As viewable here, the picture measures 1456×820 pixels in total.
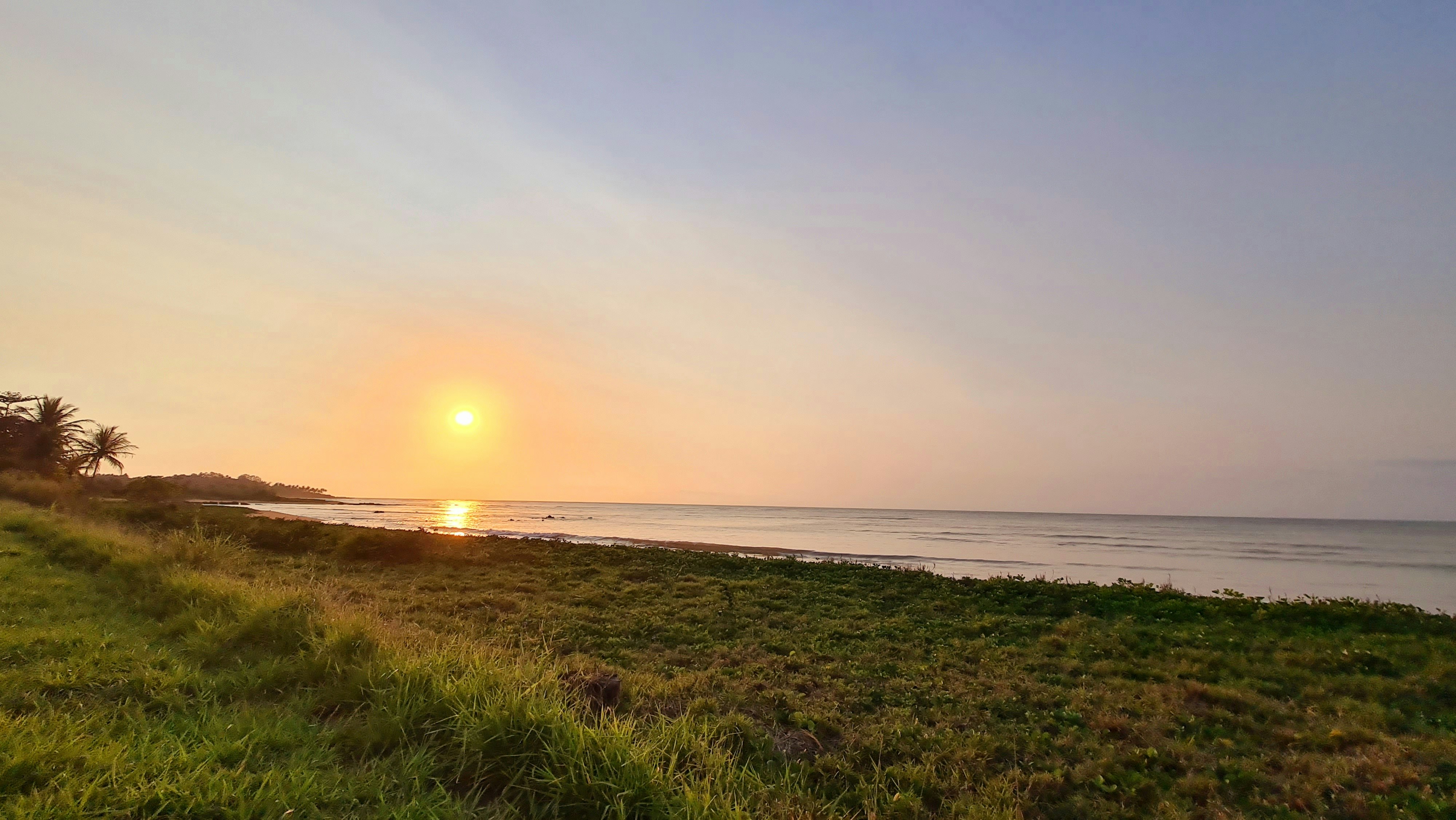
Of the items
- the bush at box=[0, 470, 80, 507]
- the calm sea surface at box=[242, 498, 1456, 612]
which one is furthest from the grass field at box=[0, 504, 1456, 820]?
the bush at box=[0, 470, 80, 507]

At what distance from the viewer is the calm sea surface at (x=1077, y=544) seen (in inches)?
1163

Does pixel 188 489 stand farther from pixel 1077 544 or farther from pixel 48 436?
pixel 1077 544

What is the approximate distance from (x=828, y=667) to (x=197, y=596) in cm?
946

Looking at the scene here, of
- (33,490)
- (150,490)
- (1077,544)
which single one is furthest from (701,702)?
(150,490)

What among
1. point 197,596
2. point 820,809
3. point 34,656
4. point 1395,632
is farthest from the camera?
point 1395,632

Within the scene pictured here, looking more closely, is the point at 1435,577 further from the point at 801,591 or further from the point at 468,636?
the point at 468,636

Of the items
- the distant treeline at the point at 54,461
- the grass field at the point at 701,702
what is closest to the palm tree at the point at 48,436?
the distant treeline at the point at 54,461

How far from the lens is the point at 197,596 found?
9.37 metres

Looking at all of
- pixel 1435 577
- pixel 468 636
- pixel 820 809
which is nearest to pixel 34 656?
pixel 468 636

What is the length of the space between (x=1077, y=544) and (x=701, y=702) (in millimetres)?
53259

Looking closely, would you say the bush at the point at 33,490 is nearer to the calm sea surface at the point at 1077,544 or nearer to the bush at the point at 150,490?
the bush at the point at 150,490

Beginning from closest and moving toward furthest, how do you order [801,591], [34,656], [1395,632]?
[34,656] → [1395,632] → [801,591]

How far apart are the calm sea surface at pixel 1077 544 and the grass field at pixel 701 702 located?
1497 centimetres

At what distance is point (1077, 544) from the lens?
175ft
